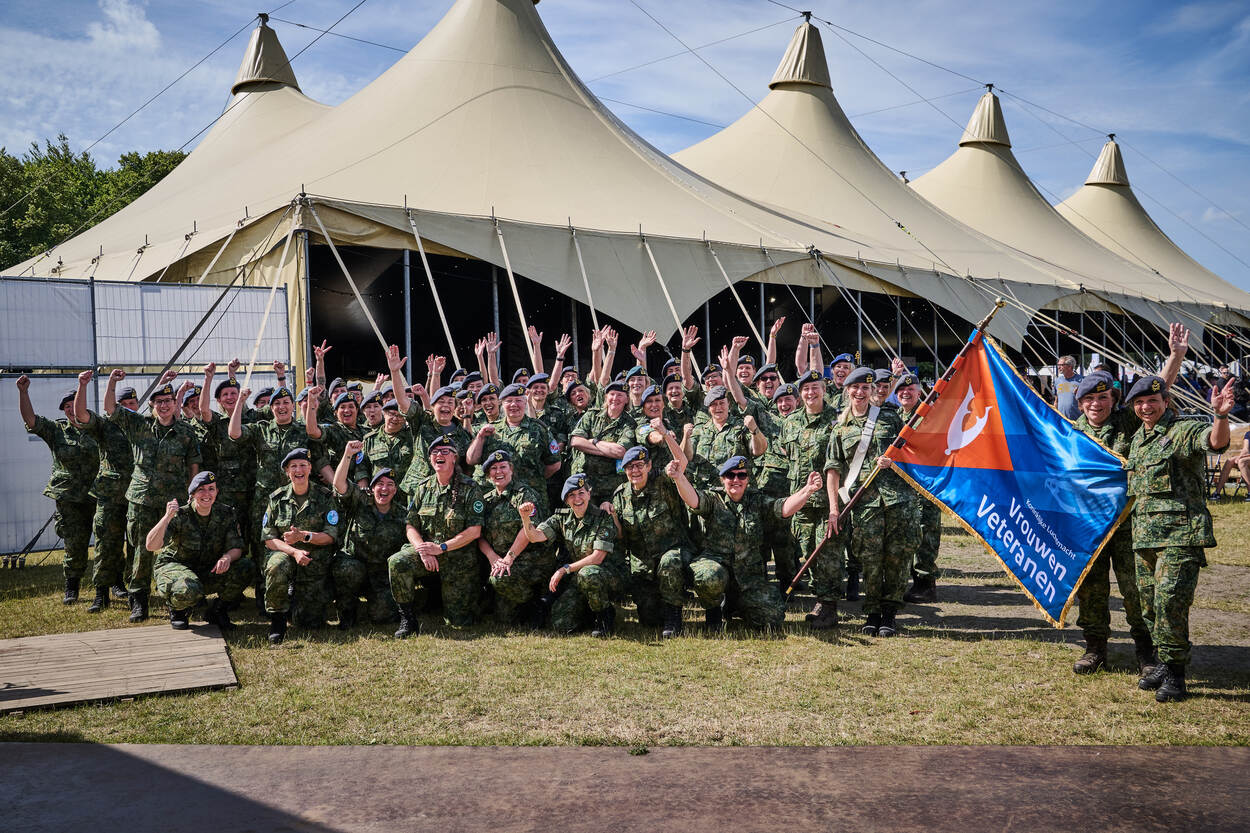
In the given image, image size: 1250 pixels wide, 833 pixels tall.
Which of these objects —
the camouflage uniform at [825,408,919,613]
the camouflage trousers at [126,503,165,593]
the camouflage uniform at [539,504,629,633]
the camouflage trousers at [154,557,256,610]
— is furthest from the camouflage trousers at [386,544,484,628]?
the camouflage uniform at [825,408,919,613]

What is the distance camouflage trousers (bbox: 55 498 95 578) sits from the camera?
293 inches

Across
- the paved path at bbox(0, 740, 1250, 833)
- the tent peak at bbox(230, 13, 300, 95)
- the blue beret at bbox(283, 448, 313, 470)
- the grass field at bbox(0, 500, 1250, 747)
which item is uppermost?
the tent peak at bbox(230, 13, 300, 95)

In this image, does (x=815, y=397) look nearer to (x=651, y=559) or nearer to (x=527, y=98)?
(x=651, y=559)

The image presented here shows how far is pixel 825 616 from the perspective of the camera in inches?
249

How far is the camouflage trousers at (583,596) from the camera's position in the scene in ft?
20.0

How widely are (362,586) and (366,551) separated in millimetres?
252

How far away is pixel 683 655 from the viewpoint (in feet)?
18.6

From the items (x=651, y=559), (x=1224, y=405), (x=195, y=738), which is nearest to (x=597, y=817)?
(x=195, y=738)

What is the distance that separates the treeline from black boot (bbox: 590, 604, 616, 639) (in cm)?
2998

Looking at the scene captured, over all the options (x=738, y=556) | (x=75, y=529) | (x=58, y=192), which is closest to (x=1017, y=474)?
(x=738, y=556)

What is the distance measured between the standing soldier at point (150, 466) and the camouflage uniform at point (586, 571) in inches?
108

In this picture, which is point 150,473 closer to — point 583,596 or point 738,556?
point 583,596

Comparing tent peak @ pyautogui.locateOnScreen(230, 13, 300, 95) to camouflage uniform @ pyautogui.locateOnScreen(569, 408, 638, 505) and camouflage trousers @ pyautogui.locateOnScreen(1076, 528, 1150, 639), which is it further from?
camouflage trousers @ pyautogui.locateOnScreen(1076, 528, 1150, 639)

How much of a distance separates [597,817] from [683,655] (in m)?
2.20
